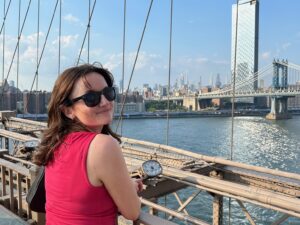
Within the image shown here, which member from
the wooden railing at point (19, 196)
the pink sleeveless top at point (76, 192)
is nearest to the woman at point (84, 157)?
the pink sleeveless top at point (76, 192)

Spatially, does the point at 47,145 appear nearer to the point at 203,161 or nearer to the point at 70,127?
the point at 70,127

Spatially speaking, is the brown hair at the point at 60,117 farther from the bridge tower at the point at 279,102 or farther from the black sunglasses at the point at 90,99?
the bridge tower at the point at 279,102

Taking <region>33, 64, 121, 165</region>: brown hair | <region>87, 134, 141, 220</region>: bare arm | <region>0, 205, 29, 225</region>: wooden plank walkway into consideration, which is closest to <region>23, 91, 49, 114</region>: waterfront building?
<region>33, 64, 121, 165</region>: brown hair

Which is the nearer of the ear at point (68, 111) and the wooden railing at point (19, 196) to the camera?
the ear at point (68, 111)

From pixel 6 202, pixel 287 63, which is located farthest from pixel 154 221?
pixel 287 63

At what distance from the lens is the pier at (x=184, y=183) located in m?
1.93

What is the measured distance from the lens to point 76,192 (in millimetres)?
978

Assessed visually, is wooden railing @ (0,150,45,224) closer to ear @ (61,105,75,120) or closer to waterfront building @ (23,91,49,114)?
waterfront building @ (23,91,49,114)

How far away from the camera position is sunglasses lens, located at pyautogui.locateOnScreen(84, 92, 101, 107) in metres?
1.08

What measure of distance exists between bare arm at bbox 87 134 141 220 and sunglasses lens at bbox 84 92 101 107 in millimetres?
165

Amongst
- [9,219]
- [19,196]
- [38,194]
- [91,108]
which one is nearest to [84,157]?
[91,108]

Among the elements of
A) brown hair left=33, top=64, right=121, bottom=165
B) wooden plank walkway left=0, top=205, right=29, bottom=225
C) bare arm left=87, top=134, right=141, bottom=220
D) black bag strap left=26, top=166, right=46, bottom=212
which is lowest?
wooden plank walkway left=0, top=205, right=29, bottom=225

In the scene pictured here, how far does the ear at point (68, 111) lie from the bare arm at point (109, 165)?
0.20 meters

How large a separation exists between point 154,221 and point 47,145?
1.54ft
